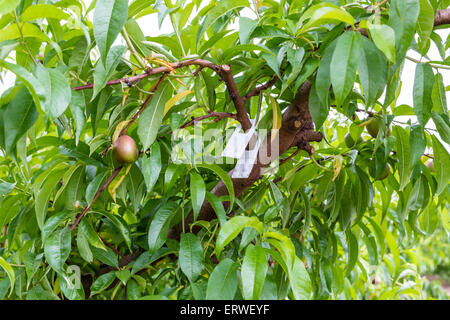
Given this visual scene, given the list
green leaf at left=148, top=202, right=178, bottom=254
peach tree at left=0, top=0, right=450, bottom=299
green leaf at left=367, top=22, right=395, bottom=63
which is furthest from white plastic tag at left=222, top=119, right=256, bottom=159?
green leaf at left=367, top=22, right=395, bottom=63

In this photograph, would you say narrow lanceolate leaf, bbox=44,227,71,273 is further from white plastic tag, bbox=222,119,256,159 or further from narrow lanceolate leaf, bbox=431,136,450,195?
narrow lanceolate leaf, bbox=431,136,450,195

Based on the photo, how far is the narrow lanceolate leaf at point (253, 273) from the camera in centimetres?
41

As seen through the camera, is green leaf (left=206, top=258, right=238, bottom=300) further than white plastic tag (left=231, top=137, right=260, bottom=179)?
No

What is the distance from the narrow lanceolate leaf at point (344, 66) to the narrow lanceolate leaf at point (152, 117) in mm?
204

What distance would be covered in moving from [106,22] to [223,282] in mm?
276

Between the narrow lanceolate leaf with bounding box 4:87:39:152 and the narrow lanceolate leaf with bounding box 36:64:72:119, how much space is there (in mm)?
21

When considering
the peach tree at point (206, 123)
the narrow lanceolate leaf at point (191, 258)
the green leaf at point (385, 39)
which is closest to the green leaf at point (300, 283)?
the peach tree at point (206, 123)

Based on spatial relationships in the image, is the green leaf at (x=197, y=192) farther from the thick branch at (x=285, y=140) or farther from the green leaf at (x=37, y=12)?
the green leaf at (x=37, y=12)

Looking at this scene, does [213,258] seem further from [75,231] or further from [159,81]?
[159,81]

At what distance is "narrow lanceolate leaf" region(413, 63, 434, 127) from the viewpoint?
1.49 feet

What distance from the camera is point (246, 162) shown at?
1.89ft

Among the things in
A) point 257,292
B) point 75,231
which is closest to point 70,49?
point 75,231
